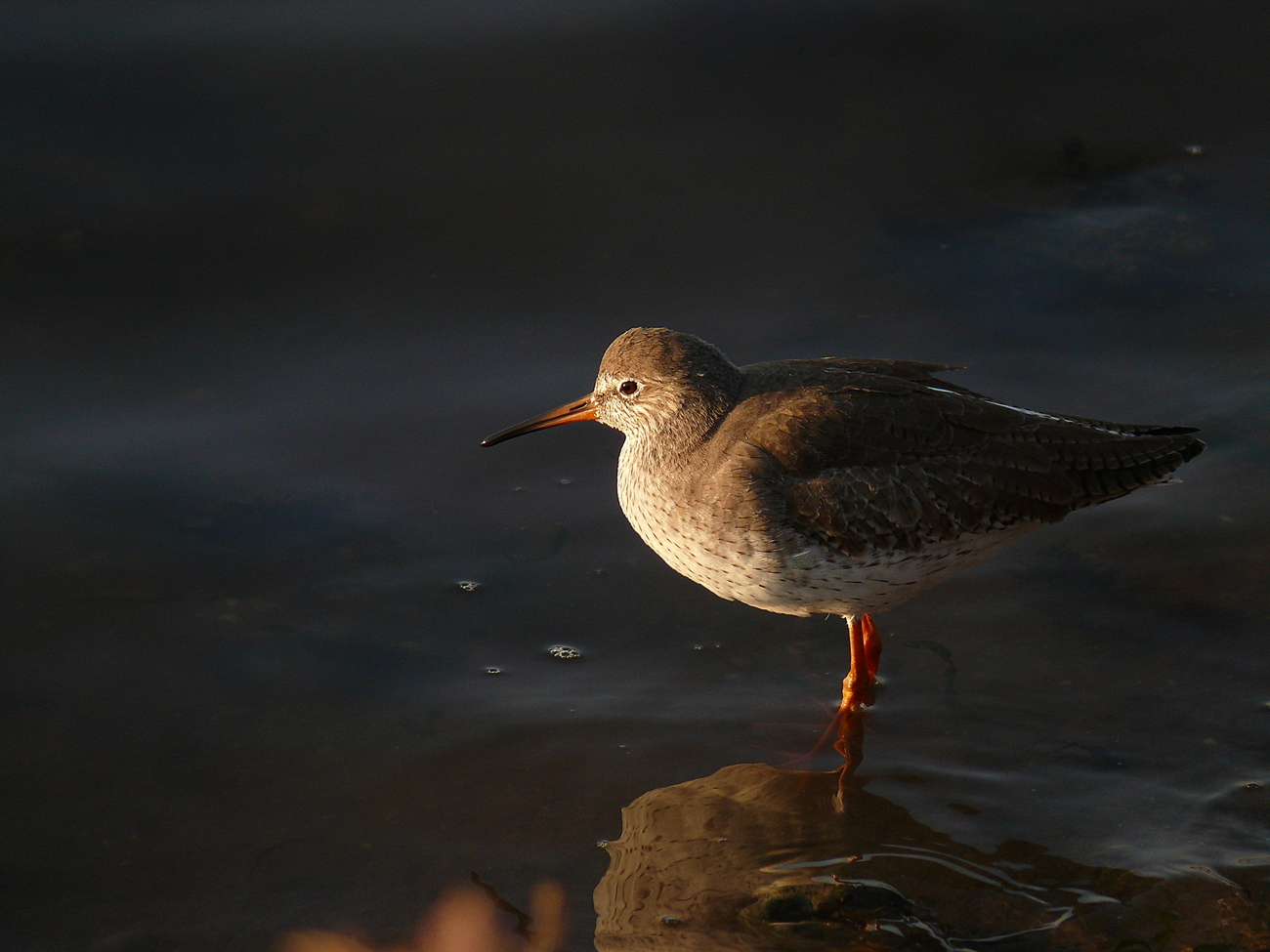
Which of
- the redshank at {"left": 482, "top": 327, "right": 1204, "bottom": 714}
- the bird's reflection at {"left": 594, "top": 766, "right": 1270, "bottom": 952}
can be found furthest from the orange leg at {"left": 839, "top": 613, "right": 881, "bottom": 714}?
the bird's reflection at {"left": 594, "top": 766, "right": 1270, "bottom": 952}

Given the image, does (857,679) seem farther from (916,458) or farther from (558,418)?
(558,418)

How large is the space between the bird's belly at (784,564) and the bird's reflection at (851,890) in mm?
1000

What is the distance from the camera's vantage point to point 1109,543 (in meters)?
7.82

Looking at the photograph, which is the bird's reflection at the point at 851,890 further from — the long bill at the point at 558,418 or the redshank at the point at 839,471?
the long bill at the point at 558,418

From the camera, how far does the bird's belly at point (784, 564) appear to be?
6.32m

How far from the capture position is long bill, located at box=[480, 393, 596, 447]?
723 cm

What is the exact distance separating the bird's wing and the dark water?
97 centimetres

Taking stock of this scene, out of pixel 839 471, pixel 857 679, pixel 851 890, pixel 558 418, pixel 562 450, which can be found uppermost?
pixel 558 418

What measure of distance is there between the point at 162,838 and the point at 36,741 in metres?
1.06

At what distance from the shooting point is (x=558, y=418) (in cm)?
731

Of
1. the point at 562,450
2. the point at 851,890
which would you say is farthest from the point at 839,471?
the point at 562,450

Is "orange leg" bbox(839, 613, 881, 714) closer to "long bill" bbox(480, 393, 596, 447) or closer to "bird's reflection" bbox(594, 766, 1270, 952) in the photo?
"bird's reflection" bbox(594, 766, 1270, 952)

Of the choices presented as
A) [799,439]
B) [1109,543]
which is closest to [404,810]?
[799,439]

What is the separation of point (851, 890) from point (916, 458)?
2.27 meters
